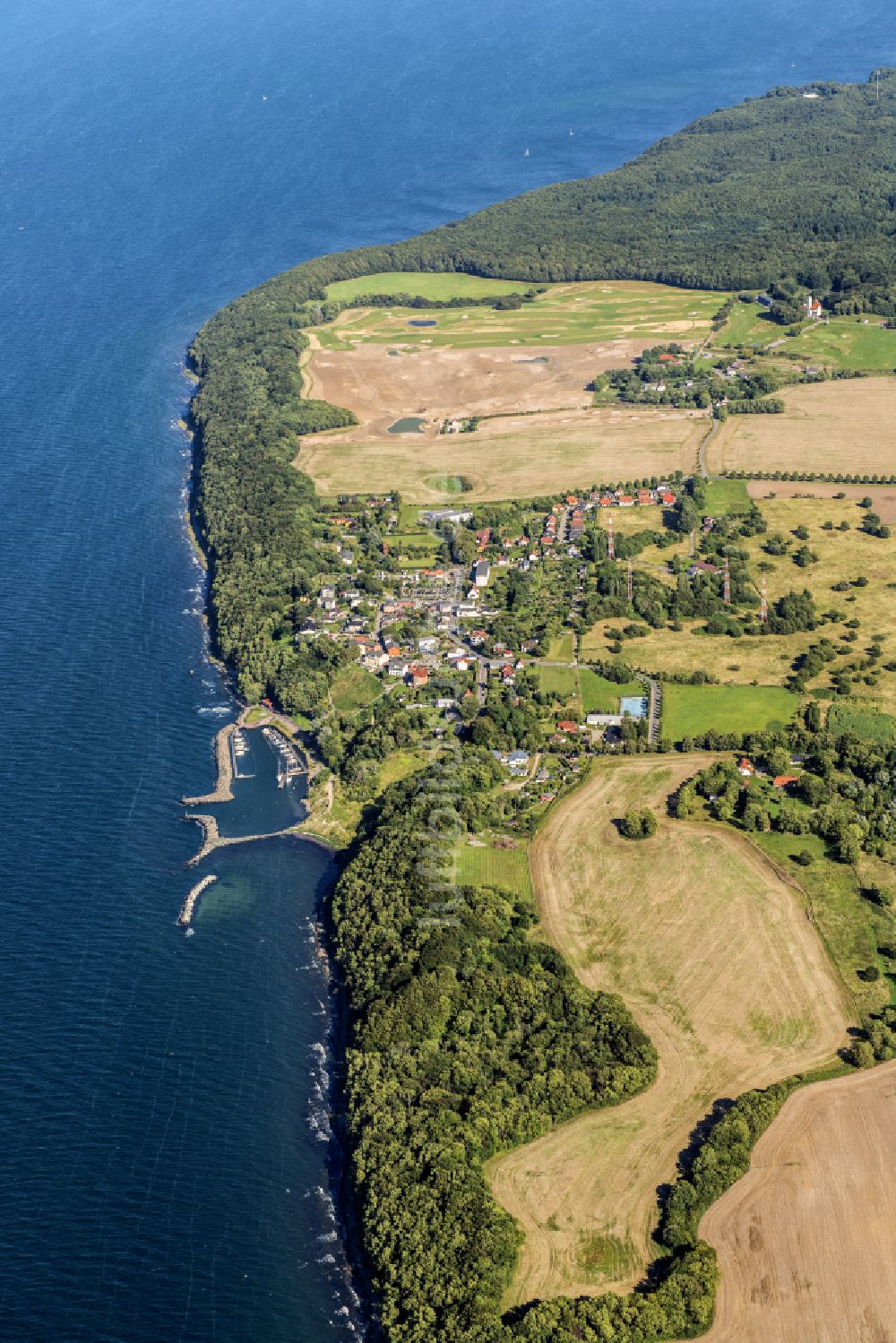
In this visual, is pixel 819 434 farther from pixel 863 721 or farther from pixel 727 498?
pixel 863 721

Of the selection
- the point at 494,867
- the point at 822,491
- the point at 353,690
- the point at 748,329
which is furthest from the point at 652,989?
the point at 748,329

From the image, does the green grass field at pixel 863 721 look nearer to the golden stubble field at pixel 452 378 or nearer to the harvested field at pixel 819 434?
the harvested field at pixel 819 434

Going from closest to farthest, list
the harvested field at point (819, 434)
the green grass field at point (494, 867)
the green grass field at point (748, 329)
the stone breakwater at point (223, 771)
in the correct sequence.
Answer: the green grass field at point (494, 867) < the stone breakwater at point (223, 771) < the harvested field at point (819, 434) < the green grass field at point (748, 329)

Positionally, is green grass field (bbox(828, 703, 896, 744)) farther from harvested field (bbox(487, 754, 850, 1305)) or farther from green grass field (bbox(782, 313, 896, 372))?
green grass field (bbox(782, 313, 896, 372))

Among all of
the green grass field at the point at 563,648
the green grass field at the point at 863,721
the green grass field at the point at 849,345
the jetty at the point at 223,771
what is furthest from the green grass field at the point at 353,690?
the green grass field at the point at 849,345

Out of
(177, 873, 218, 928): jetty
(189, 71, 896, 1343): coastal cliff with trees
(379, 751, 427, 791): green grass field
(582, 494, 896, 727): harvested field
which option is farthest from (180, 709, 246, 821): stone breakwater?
(582, 494, 896, 727): harvested field

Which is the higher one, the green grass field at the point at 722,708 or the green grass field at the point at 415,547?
the green grass field at the point at 415,547

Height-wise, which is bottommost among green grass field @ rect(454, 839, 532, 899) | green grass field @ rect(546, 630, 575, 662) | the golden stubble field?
green grass field @ rect(454, 839, 532, 899)
